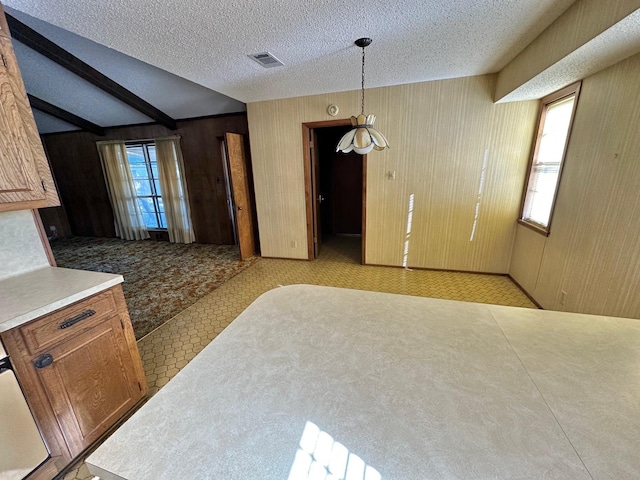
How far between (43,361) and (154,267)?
325cm

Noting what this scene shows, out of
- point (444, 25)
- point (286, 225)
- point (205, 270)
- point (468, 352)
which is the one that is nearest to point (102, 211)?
point (205, 270)

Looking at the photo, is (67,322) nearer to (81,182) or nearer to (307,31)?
(307,31)

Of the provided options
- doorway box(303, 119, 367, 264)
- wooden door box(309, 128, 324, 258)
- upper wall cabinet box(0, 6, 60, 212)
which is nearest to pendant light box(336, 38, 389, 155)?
upper wall cabinet box(0, 6, 60, 212)

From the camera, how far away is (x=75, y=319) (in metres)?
1.31

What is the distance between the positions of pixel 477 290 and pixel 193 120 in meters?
5.24

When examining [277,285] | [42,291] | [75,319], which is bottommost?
[277,285]

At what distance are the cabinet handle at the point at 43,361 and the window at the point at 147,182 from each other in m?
4.98

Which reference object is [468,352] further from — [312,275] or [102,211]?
[102,211]

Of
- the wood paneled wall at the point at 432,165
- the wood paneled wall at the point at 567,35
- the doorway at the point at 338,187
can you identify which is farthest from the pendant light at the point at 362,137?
the doorway at the point at 338,187

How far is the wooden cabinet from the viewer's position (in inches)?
46.6

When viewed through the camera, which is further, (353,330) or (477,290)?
(477,290)

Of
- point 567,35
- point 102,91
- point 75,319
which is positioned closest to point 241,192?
point 102,91

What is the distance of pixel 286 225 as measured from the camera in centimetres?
420

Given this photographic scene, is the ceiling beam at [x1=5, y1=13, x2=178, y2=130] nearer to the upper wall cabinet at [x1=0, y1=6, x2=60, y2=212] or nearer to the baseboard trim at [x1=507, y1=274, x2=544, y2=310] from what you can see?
the upper wall cabinet at [x1=0, y1=6, x2=60, y2=212]
